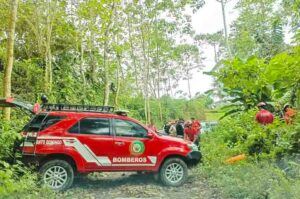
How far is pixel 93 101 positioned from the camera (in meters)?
22.6

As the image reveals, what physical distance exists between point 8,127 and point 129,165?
308 centimetres

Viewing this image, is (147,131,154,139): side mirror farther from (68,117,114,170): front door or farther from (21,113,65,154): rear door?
(21,113,65,154): rear door

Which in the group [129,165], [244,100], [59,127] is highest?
[244,100]

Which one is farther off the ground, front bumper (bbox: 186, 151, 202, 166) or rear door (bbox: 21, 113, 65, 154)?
rear door (bbox: 21, 113, 65, 154)

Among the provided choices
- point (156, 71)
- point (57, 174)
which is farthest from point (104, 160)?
point (156, 71)

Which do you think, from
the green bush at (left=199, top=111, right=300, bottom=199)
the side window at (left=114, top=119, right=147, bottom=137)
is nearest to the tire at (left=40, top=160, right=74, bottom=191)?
the side window at (left=114, top=119, right=147, bottom=137)

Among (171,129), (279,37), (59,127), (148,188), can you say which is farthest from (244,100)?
(279,37)

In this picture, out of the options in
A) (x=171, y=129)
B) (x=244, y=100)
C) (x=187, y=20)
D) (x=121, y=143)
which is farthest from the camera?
(x=187, y=20)

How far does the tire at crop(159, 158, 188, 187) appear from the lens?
31.1ft

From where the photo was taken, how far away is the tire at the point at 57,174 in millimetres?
8438

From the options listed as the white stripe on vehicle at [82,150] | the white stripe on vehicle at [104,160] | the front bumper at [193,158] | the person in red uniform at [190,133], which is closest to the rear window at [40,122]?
the white stripe on vehicle at [82,150]

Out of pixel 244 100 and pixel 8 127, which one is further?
pixel 244 100

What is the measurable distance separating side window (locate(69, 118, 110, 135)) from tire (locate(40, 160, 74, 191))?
0.81 m

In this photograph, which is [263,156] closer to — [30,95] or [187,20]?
[30,95]
